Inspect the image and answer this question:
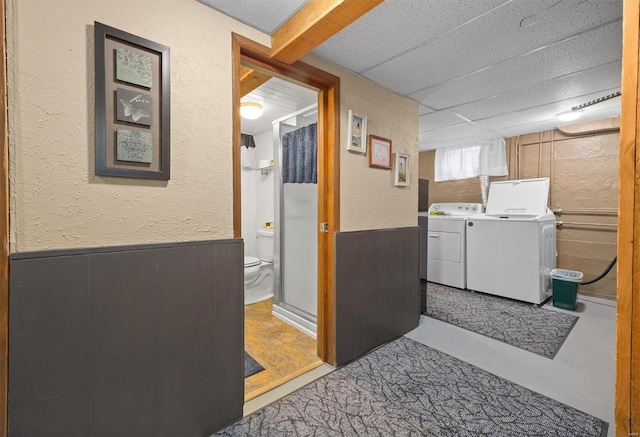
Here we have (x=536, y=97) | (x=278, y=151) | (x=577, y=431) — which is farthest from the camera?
(x=278, y=151)

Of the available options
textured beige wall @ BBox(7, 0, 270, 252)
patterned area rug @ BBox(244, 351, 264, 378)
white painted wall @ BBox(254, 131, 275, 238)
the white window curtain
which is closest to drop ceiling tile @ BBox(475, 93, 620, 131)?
the white window curtain

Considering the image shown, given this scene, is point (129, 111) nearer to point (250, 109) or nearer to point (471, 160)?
point (250, 109)

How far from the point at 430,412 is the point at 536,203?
3.20 m

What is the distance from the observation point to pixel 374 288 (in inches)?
88.2

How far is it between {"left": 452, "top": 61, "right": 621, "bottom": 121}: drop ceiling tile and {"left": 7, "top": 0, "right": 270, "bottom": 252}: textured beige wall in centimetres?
240

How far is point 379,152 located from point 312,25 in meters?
1.13

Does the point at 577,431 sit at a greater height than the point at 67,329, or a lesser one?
lesser

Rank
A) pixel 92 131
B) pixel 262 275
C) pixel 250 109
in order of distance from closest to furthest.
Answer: pixel 92 131, pixel 250 109, pixel 262 275

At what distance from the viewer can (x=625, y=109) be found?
2.38 feet

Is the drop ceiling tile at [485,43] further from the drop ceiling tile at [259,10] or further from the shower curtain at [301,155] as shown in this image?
the drop ceiling tile at [259,10]

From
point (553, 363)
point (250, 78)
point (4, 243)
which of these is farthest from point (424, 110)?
point (4, 243)

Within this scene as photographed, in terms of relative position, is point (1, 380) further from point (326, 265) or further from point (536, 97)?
point (536, 97)

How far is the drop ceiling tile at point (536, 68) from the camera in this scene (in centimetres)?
173

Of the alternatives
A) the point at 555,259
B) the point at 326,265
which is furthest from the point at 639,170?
the point at 555,259
